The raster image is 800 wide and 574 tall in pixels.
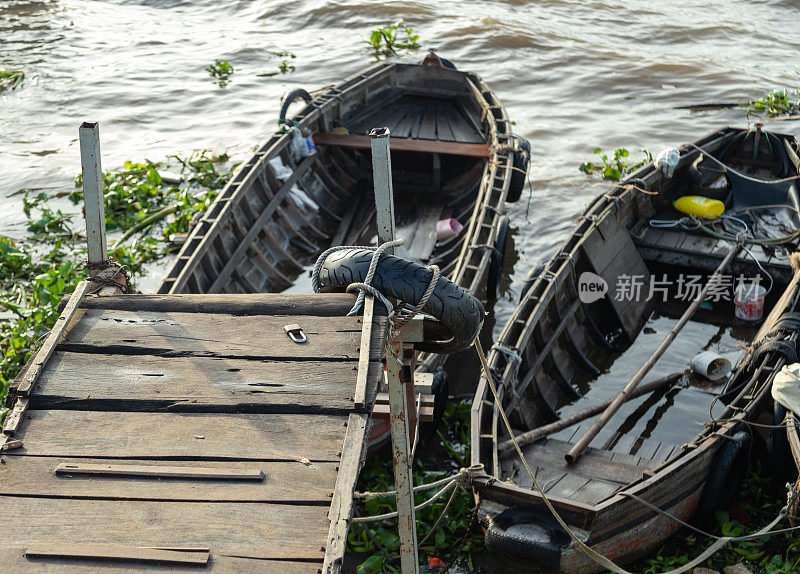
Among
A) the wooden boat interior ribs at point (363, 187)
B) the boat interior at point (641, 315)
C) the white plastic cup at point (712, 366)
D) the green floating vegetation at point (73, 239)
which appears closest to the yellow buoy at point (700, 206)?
the boat interior at point (641, 315)

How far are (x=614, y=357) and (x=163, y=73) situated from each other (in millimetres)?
12989

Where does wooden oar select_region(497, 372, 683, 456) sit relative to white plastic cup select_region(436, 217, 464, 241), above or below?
below

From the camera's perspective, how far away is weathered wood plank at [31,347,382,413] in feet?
10.8

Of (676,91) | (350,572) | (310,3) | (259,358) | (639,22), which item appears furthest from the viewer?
(310,3)

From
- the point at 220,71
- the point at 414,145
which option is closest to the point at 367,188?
the point at 414,145

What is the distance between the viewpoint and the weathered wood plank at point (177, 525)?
9.05 ft

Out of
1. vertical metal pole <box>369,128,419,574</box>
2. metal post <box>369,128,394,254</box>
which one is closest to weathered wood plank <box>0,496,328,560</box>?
vertical metal pole <box>369,128,419,574</box>

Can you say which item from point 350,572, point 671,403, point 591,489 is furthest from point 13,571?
point 671,403

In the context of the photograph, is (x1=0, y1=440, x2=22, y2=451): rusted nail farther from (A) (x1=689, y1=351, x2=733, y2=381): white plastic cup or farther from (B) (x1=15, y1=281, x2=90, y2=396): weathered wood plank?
(A) (x1=689, y1=351, x2=733, y2=381): white plastic cup

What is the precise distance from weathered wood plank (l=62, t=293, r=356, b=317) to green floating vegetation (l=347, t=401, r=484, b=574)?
8.52 feet

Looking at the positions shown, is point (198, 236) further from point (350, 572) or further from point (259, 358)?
point (259, 358)

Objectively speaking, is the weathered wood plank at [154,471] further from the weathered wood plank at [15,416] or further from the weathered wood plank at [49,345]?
the weathered wood plank at [49,345]

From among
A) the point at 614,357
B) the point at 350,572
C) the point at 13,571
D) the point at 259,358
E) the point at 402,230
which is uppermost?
Result: the point at 259,358

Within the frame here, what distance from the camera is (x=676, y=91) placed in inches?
614
